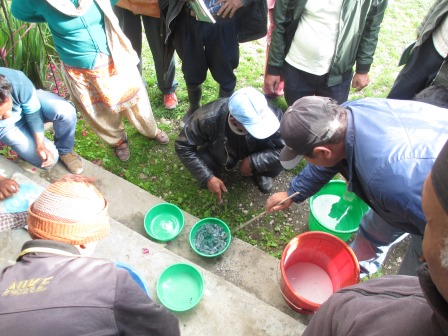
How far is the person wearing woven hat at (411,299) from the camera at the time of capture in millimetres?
701

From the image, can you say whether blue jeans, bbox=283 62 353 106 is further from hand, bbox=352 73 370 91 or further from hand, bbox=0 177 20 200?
hand, bbox=0 177 20 200

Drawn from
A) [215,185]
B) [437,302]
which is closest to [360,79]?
[215,185]

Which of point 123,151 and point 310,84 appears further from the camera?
point 123,151

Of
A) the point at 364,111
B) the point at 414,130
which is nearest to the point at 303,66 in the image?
the point at 364,111

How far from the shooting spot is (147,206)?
334 cm

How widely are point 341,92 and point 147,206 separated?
217 centimetres

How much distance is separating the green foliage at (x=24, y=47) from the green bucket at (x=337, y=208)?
10.6 ft

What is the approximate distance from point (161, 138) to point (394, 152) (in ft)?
9.00

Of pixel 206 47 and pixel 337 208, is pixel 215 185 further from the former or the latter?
pixel 206 47

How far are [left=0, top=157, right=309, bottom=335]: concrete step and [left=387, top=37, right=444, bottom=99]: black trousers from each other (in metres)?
1.81

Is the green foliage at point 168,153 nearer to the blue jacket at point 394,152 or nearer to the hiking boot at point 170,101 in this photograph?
the hiking boot at point 170,101

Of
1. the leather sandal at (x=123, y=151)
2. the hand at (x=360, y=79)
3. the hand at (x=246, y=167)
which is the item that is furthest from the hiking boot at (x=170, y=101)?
the hand at (x=360, y=79)

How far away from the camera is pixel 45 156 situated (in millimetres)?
3152

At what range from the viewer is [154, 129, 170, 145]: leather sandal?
393cm
